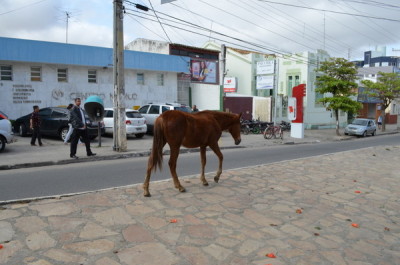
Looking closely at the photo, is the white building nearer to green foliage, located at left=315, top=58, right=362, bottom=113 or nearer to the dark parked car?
the dark parked car

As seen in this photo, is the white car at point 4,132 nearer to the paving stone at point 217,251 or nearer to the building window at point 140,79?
the paving stone at point 217,251

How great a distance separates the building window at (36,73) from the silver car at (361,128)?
24105 mm

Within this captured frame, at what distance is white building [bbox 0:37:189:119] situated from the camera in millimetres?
18625

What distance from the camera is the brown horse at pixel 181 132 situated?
6.12 meters

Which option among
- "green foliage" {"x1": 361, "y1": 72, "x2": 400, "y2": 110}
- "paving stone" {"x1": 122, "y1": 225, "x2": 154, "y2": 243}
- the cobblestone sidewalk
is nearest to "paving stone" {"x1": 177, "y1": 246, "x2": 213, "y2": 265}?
the cobblestone sidewalk

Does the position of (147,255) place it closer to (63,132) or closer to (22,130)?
(63,132)

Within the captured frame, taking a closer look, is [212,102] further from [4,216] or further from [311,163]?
[4,216]

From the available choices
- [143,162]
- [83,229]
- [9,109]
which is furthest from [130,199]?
[9,109]

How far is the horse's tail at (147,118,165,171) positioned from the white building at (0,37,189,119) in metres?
15.7

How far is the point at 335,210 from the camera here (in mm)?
5887

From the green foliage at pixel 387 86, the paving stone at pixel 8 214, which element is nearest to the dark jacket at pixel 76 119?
the paving stone at pixel 8 214

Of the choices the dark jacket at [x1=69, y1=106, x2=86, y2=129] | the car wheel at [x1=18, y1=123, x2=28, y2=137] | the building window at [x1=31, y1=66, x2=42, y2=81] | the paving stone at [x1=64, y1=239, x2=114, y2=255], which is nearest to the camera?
the paving stone at [x1=64, y1=239, x2=114, y2=255]

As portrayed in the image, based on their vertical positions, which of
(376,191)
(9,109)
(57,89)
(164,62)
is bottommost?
(376,191)

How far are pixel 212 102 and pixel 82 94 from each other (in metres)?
11.5
